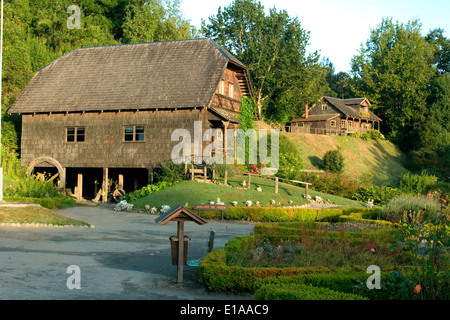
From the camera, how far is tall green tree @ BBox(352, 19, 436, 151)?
201 ft

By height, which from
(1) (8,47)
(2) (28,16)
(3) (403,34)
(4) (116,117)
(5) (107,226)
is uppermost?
(3) (403,34)

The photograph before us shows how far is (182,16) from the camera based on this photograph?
6112 cm

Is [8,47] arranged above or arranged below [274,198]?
above

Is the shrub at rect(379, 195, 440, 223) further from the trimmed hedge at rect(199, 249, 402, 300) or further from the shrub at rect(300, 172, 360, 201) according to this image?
the shrub at rect(300, 172, 360, 201)

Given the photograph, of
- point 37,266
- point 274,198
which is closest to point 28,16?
point 274,198

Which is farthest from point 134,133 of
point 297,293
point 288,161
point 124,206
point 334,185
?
point 297,293

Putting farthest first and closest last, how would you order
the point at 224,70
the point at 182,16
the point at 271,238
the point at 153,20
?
1. the point at 182,16
2. the point at 153,20
3. the point at 224,70
4. the point at 271,238

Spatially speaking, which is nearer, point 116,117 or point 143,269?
point 143,269

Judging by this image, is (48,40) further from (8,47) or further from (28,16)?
(8,47)

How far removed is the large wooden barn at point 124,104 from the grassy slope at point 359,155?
58.6 feet

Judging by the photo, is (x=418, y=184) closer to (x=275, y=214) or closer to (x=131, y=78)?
(x=275, y=214)

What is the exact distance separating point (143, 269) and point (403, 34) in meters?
64.4

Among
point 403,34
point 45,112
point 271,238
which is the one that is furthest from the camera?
point 403,34

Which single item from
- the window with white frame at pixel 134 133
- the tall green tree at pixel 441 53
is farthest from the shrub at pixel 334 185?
the tall green tree at pixel 441 53
